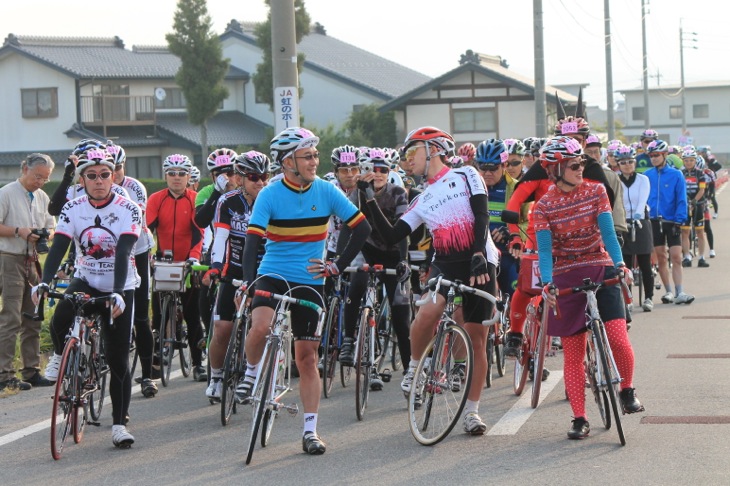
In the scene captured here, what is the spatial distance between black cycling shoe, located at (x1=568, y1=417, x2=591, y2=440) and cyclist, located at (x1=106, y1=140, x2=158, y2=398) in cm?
350

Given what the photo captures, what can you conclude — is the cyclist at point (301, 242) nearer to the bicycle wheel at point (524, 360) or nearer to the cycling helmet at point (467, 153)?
the bicycle wheel at point (524, 360)

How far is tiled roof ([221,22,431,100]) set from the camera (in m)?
62.6

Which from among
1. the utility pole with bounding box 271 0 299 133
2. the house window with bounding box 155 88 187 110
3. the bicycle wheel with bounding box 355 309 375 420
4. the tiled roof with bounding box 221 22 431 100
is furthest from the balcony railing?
the bicycle wheel with bounding box 355 309 375 420

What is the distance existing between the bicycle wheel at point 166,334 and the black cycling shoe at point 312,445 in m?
3.38

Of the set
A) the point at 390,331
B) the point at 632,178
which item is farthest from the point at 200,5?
the point at 390,331

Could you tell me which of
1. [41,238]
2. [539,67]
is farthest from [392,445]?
[539,67]

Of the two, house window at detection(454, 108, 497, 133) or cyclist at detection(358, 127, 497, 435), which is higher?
house window at detection(454, 108, 497, 133)

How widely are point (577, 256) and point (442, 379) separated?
1.23 m

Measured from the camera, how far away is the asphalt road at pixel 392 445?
6.95 metres

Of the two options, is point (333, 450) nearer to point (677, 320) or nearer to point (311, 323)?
point (311, 323)

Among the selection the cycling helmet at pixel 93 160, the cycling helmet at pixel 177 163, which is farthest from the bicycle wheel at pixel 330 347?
the cycling helmet at pixel 93 160

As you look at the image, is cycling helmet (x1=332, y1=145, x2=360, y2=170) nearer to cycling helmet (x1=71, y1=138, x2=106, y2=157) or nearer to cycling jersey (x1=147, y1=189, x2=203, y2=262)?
cycling jersey (x1=147, y1=189, x2=203, y2=262)

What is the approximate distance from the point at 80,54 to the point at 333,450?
5373cm

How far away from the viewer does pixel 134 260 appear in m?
8.80
